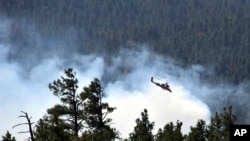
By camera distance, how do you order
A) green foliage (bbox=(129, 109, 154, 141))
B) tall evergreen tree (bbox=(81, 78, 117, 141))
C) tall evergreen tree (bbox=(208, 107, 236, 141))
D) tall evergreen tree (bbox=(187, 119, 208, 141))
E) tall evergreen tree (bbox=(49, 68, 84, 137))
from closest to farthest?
tall evergreen tree (bbox=(49, 68, 84, 137))
tall evergreen tree (bbox=(81, 78, 117, 141))
tall evergreen tree (bbox=(208, 107, 236, 141))
tall evergreen tree (bbox=(187, 119, 208, 141))
green foliage (bbox=(129, 109, 154, 141))

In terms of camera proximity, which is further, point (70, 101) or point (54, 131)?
point (70, 101)

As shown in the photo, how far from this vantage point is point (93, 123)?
43.3 metres

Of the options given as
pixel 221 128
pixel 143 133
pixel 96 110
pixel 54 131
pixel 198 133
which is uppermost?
pixel 221 128

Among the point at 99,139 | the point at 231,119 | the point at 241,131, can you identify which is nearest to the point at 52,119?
the point at 99,139

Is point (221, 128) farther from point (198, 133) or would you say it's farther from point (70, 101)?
point (70, 101)

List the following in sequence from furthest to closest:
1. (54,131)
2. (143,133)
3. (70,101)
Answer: (143,133), (70,101), (54,131)

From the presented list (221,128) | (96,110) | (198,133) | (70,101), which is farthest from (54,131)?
(221,128)

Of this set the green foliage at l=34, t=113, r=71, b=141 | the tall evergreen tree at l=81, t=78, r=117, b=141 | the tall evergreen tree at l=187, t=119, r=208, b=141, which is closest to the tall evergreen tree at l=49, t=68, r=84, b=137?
the tall evergreen tree at l=81, t=78, r=117, b=141

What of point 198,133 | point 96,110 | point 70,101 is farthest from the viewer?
point 198,133

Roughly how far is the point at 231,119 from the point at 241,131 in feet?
115

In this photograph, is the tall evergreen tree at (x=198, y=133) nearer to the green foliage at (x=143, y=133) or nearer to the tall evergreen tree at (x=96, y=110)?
the green foliage at (x=143, y=133)

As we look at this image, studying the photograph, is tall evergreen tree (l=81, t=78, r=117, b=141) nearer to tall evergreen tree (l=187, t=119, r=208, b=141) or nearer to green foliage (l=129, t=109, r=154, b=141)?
green foliage (l=129, t=109, r=154, b=141)

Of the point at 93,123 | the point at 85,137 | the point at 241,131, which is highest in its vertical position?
the point at 93,123

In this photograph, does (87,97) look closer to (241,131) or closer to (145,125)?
(145,125)
